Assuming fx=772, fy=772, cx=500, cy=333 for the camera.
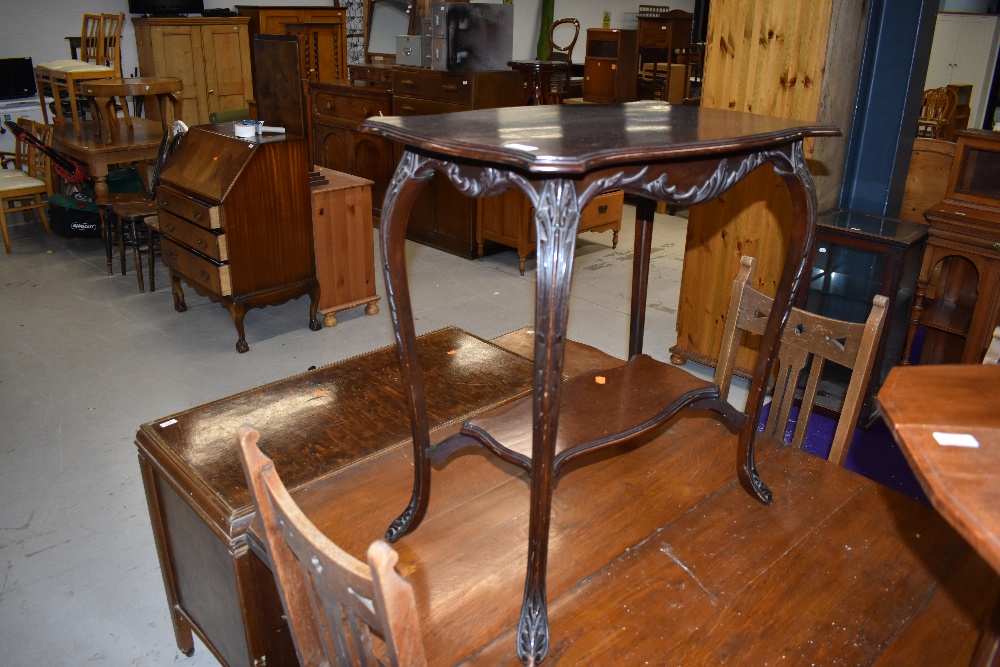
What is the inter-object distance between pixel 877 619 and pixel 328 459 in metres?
1.28

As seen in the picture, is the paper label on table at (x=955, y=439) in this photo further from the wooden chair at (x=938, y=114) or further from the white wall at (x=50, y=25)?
the white wall at (x=50, y=25)

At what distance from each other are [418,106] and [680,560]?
4314 mm

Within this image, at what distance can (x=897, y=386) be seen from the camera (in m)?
1.18

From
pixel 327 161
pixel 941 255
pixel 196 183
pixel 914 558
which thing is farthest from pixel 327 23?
pixel 914 558

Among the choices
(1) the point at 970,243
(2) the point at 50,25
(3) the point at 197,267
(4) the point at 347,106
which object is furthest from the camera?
(2) the point at 50,25

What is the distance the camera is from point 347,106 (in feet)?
19.1

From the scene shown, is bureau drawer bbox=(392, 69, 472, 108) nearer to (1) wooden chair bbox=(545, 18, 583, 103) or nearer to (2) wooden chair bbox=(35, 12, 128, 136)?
(1) wooden chair bbox=(545, 18, 583, 103)

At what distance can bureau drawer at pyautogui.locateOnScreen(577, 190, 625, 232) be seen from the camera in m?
5.32

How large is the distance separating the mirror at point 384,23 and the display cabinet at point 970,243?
18.3 ft

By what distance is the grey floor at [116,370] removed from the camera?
7.41 feet

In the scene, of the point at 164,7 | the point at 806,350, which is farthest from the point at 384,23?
the point at 806,350

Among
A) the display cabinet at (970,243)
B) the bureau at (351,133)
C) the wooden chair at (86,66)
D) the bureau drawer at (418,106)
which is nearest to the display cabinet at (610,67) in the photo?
the bureau drawer at (418,106)

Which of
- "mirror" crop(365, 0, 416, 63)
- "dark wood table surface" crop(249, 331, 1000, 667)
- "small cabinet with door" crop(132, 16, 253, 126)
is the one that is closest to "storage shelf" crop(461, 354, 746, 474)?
"dark wood table surface" crop(249, 331, 1000, 667)

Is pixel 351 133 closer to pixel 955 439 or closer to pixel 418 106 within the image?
pixel 418 106
